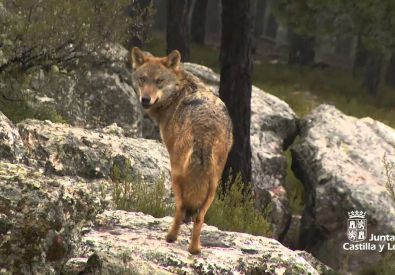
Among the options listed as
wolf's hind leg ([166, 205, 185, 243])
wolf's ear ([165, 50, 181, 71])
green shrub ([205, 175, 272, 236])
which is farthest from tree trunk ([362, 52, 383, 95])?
wolf's hind leg ([166, 205, 185, 243])

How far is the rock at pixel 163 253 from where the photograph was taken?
174 inches

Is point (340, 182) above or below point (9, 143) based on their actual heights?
below

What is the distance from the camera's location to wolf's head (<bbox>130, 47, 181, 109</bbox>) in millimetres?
5992

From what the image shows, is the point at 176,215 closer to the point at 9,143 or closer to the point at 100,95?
the point at 9,143

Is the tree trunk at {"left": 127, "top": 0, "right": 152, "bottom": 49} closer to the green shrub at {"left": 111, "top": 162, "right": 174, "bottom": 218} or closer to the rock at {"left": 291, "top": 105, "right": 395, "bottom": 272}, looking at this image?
the rock at {"left": 291, "top": 105, "right": 395, "bottom": 272}

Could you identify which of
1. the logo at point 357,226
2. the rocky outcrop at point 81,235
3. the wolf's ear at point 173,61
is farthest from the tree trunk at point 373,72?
the wolf's ear at point 173,61

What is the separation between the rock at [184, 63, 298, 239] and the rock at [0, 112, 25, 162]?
5528mm

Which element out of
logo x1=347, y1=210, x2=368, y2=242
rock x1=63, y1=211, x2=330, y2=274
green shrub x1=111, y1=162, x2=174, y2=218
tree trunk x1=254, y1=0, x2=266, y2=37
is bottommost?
logo x1=347, y1=210, x2=368, y2=242

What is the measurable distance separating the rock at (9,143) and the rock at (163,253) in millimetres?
1219

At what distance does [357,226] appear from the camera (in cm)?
1080

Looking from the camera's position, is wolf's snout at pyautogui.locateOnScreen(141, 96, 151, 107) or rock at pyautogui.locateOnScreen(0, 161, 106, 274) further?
wolf's snout at pyautogui.locateOnScreen(141, 96, 151, 107)

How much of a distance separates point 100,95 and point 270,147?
12.3ft

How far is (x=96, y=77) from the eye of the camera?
1186 centimetres

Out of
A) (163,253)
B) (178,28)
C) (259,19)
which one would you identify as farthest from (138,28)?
(259,19)
